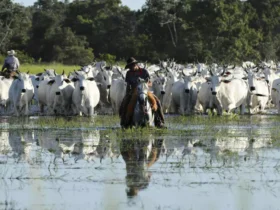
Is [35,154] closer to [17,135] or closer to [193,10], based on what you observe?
[17,135]

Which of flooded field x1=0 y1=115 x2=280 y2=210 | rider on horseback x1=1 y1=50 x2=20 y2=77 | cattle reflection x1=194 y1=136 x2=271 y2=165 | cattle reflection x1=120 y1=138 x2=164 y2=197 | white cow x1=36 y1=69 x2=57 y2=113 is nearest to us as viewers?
flooded field x1=0 y1=115 x2=280 y2=210

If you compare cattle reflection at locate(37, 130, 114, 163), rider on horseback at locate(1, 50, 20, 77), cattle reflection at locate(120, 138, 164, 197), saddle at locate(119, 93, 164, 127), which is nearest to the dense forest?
rider on horseback at locate(1, 50, 20, 77)

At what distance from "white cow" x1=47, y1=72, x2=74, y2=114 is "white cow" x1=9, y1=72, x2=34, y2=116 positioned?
667 mm

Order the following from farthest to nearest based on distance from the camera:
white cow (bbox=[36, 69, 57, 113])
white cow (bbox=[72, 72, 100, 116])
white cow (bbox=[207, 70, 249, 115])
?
white cow (bbox=[36, 69, 57, 113]) → white cow (bbox=[207, 70, 249, 115]) → white cow (bbox=[72, 72, 100, 116])

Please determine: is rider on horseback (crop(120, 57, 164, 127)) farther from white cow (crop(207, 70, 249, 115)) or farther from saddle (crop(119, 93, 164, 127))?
white cow (crop(207, 70, 249, 115))

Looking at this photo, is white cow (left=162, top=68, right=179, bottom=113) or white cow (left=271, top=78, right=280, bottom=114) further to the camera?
white cow (left=162, top=68, right=179, bottom=113)

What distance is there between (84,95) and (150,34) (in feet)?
142

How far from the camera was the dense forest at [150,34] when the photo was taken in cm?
6334

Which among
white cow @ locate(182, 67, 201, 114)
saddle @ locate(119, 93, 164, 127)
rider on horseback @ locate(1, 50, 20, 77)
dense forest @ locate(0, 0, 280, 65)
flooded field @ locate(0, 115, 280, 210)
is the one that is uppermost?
dense forest @ locate(0, 0, 280, 65)

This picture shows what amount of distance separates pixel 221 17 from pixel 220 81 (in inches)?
1452

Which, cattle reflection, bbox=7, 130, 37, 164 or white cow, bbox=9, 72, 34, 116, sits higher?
white cow, bbox=9, 72, 34, 116

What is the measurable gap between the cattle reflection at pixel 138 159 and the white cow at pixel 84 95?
9523 millimetres

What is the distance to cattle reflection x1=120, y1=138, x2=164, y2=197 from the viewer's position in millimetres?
10992

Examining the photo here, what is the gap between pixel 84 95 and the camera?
26297mm
